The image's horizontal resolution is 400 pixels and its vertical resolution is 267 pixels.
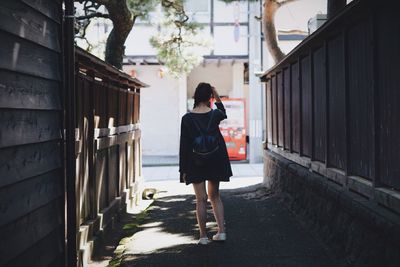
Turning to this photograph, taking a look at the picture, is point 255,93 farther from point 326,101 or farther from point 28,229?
point 28,229

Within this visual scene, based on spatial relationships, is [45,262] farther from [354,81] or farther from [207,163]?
[354,81]

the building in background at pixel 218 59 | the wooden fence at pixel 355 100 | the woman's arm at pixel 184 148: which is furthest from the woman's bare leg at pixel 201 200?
the building in background at pixel 218 59

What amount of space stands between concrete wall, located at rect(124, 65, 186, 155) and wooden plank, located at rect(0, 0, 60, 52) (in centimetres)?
2144

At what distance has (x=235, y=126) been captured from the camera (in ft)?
79.7

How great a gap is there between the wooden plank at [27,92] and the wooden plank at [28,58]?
0.15 ft

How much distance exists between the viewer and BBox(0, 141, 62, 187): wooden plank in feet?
10.5

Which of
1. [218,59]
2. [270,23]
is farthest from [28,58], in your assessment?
[218,59]

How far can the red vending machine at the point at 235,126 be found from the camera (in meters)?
24.1

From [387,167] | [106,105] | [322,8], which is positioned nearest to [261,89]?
[322,8]

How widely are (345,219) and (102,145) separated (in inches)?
142

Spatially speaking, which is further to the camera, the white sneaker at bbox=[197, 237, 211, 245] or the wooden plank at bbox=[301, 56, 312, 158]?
the wooden plank at bbox=[301, 56, 312, 158]

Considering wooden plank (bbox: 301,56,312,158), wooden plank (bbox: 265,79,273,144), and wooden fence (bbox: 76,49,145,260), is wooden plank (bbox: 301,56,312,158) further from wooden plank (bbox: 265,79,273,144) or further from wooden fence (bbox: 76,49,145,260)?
wooden plank (bbox: 265,79,273,144)

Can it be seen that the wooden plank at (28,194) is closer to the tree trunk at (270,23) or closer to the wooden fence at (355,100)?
the wooden fence at (355,100)

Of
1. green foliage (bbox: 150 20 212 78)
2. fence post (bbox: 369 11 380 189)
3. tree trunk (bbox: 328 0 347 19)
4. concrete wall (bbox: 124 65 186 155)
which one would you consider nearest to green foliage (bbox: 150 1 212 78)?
green foliage (bbox: 150 20 212 78)
